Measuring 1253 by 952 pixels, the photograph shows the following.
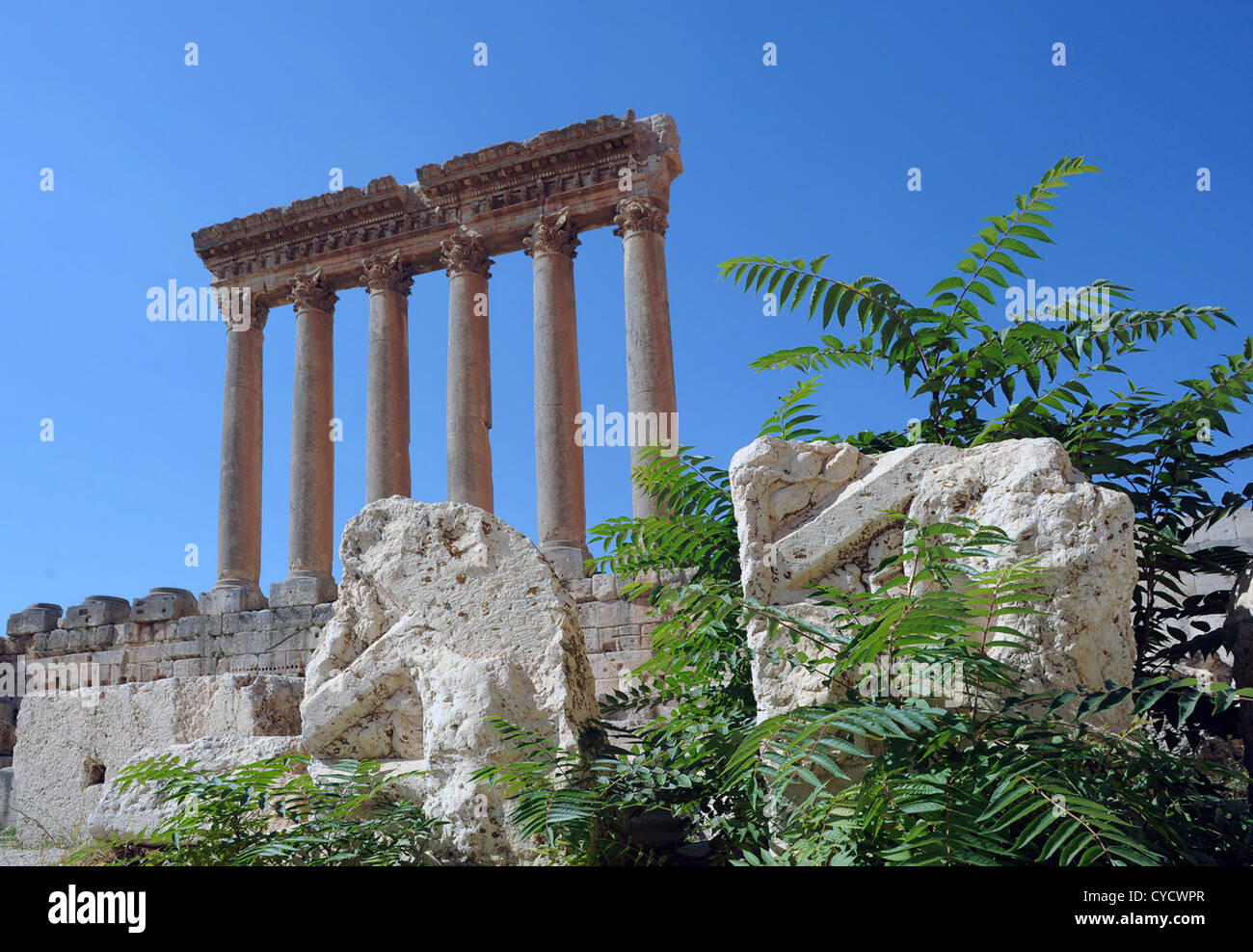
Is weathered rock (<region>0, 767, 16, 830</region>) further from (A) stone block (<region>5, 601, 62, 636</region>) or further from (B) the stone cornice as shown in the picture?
(B) the stone cornice

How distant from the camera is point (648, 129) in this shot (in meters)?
22.1

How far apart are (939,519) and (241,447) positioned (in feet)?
74.7

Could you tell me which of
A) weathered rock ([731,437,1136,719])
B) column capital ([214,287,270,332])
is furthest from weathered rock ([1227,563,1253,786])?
column capital ([214,287,270,332])

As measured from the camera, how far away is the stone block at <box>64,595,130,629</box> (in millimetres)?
19344

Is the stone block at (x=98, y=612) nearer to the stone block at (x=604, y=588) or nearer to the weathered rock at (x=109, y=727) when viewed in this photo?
the stone block at (x=604, y=588)

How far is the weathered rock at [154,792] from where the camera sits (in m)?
4.77

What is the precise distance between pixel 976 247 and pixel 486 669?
253 centimetres

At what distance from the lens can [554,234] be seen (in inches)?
889

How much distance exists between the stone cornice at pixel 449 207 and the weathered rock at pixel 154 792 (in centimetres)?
1845

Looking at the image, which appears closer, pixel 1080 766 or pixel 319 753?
pixel 1080 766

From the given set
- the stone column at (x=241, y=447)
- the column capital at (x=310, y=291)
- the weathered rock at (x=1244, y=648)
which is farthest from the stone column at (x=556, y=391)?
the weathered rock at (x=1244, y=648)
